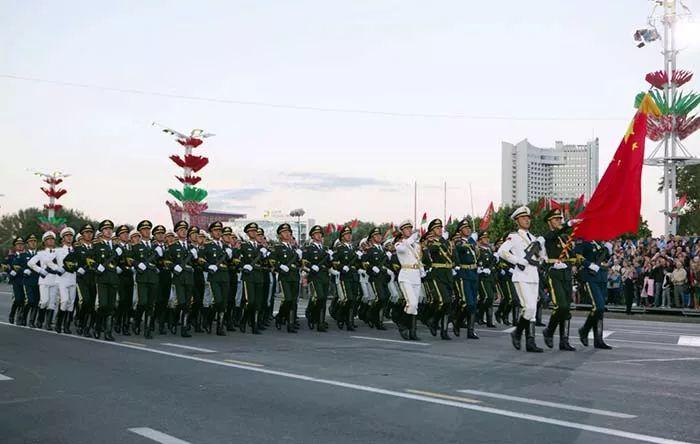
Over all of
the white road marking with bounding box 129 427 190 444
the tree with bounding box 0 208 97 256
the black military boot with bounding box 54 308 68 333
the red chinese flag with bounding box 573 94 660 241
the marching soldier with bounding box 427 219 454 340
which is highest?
the tree with bounding box 0 208 97 256

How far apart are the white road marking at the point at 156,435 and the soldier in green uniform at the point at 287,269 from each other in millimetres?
9878

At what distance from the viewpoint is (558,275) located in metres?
12.7

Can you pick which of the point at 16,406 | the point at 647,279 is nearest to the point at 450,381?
the point at 16,406

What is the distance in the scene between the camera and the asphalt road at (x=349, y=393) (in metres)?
6.72

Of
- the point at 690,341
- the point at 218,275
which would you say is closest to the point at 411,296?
the point at 218,275

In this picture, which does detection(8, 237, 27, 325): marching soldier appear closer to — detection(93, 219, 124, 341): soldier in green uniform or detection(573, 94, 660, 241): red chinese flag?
detection(93, 219, 124, 341): soldier in green uniform

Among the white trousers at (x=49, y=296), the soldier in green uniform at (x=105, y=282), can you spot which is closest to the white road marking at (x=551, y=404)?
the soldier in green uniform at (x=105, y=282)

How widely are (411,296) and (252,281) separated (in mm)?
3644

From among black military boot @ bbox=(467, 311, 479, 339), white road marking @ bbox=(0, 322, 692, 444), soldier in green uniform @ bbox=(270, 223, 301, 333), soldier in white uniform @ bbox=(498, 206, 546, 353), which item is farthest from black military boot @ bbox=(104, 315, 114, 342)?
soldier in white uniform @ bbox=(498, 206, 546, 353)

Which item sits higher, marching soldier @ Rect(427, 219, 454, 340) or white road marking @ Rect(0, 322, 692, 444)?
marching soldier @ Rect(427, 219, 454, 340)

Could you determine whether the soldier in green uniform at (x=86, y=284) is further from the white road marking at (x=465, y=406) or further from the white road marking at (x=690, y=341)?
the white road marking at (x=690, y=341)

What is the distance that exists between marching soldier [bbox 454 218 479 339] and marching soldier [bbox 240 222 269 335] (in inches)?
157

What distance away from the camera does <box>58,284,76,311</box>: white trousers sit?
17203 millimetres

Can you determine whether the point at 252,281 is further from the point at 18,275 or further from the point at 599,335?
the point at 599,335
